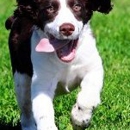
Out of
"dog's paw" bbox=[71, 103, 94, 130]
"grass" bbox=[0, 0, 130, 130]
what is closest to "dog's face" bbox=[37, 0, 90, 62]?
"dog's paw" bbox=[71, 103, 94, 130]

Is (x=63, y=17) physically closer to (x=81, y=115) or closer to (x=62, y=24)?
(x=62, y=24)

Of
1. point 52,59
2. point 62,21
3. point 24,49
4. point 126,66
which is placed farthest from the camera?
point 126,66

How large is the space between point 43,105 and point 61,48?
0.47 meters

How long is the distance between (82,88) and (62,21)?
0.66 meters

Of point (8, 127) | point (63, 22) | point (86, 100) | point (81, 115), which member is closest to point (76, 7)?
point (63, 22)

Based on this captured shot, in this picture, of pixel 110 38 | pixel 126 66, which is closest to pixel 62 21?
pixel 126 66

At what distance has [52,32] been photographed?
5914mm

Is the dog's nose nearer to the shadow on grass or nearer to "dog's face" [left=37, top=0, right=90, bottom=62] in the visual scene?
"dog's face" [left=37, top=0, right=90, bottom=62]

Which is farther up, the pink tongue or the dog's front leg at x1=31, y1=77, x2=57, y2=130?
the pink tongue

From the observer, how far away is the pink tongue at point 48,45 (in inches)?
235

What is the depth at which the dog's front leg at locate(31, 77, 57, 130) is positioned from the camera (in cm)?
595

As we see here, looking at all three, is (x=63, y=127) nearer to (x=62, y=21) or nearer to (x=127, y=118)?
(x=127, y=118)

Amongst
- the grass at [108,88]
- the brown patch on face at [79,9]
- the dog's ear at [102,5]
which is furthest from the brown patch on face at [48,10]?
the grass at [108,88]

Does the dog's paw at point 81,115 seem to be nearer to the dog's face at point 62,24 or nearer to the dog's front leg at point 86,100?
the dog's front leg at point 86,100
